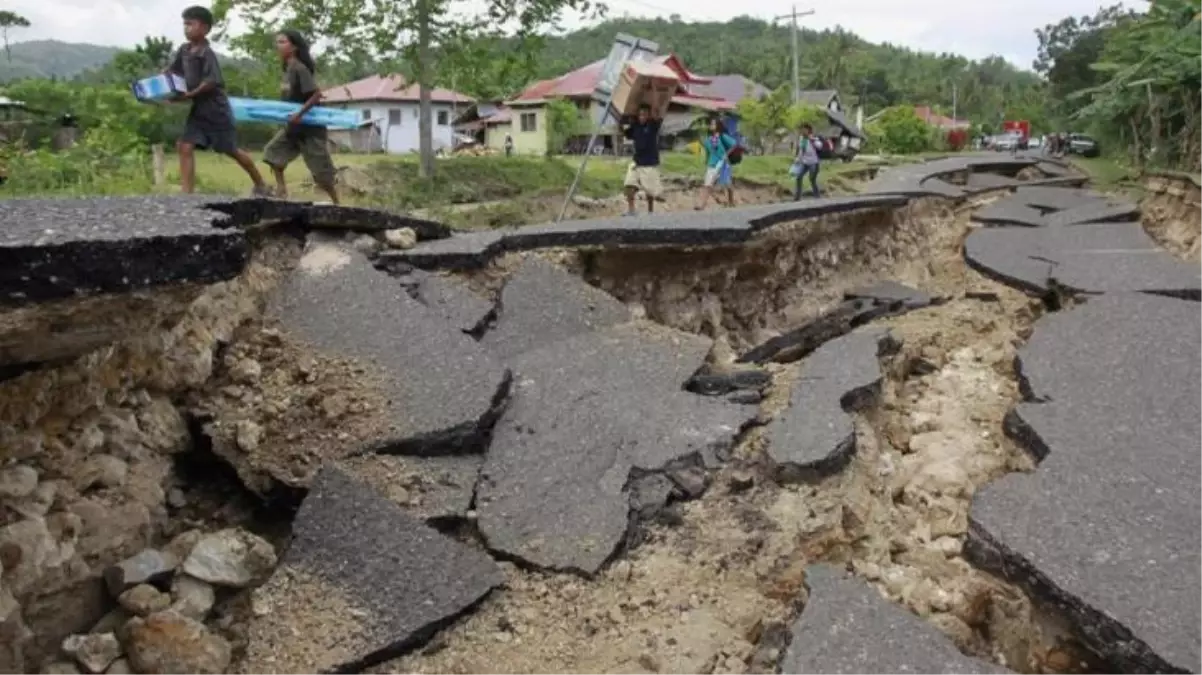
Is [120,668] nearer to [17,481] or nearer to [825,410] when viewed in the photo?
[17,481]

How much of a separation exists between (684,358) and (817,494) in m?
1.24

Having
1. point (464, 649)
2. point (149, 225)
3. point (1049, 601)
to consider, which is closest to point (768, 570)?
point (1049, 601)

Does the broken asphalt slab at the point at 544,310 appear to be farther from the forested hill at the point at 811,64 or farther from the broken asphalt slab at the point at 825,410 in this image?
the forested hill at the point at 811,64

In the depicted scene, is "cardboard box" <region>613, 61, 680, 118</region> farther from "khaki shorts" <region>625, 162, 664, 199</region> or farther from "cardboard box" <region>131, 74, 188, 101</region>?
"cardboard box" <region>131, 74, 188, 101</region>

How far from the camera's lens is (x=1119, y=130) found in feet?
69.9

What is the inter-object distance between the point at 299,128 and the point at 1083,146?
3400 centimetres

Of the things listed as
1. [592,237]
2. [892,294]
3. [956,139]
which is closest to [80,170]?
[592,237]

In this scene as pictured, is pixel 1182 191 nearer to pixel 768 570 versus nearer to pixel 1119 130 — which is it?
pixel 768 570

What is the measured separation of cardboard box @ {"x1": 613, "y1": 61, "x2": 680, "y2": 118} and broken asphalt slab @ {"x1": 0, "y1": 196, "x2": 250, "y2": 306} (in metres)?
6.77

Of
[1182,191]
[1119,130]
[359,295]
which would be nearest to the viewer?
[359,295]

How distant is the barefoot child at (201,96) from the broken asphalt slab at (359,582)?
454 centimetres

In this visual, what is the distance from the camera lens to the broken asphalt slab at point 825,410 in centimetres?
313

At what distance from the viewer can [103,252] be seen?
2.09 m

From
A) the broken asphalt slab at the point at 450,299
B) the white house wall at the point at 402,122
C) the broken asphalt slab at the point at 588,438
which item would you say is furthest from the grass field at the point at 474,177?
the white house wall at the point at 402,122
